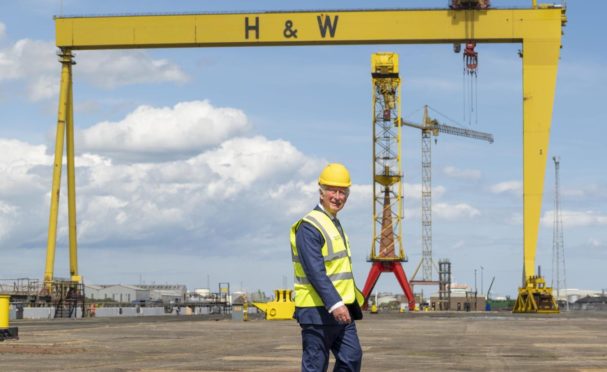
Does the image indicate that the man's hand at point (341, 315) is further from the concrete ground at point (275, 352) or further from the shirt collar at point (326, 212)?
the concrete ground at point (275, 352)

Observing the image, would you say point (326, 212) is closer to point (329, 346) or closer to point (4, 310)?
point (329, 346)

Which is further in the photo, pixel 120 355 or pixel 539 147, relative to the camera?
pixel 539 147

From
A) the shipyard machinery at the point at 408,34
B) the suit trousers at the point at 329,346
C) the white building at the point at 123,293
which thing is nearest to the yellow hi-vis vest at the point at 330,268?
the suit trousers at the point at 329,346

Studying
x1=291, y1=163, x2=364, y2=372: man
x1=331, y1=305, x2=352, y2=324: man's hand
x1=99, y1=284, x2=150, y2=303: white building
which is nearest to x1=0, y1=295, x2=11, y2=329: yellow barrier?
x1=291, y1=163, x2=364, y2=372: man

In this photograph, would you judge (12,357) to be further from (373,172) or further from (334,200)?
(373,172)

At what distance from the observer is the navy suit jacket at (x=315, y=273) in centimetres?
617

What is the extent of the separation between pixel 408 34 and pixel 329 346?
40480 mm

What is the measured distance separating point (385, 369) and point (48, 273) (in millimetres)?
38875

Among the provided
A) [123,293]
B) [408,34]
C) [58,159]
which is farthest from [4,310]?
[123,293]

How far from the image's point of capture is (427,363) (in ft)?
42.3

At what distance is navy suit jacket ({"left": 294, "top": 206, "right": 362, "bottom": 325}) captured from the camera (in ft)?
20.2

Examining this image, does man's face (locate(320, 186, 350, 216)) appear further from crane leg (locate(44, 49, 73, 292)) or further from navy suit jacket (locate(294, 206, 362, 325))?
crane leg (locate(44, 49, 73, 292))

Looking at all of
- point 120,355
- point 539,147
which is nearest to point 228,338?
point 120,355

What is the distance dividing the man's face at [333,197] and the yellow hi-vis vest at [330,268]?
2.9 inches
